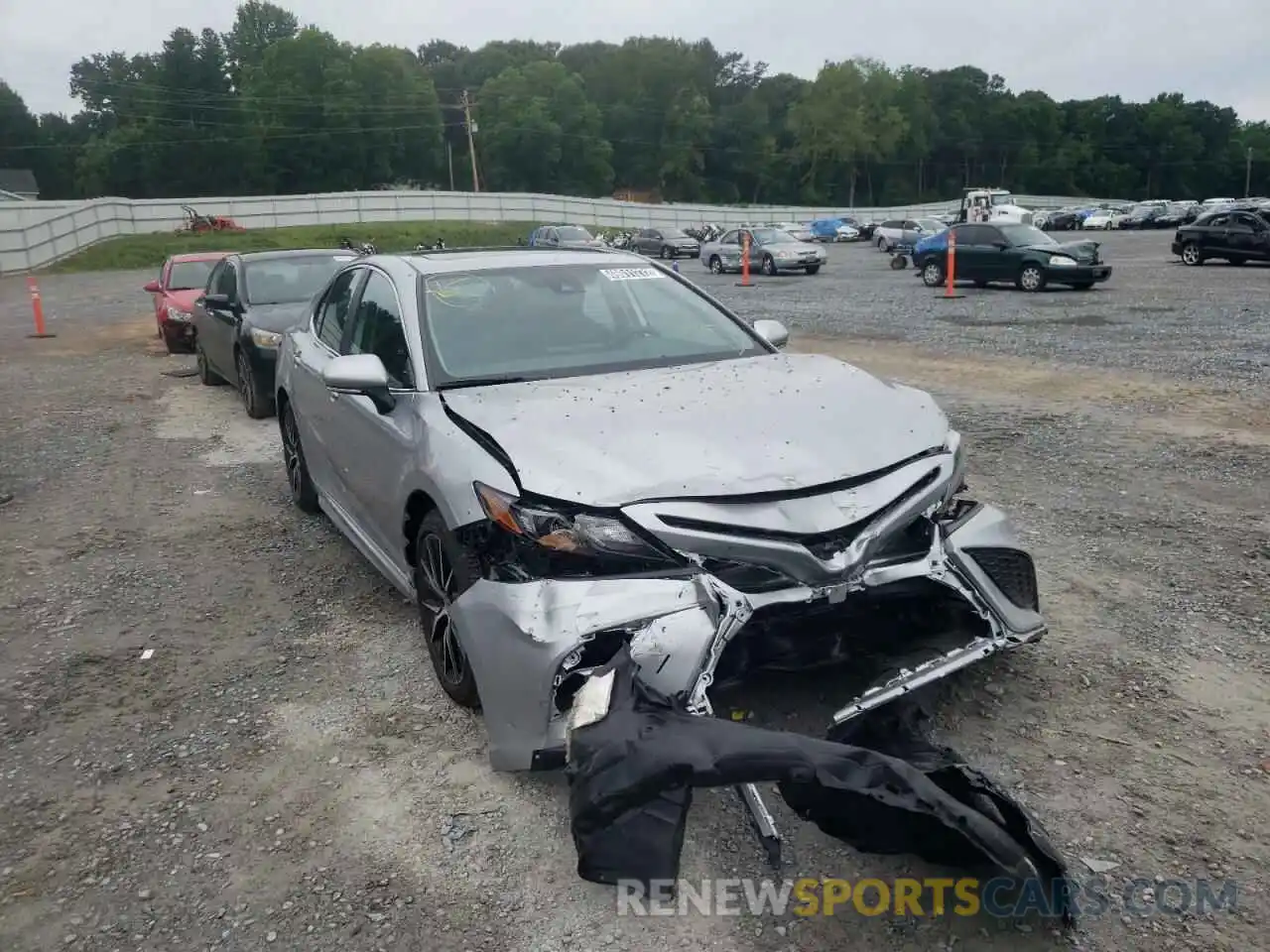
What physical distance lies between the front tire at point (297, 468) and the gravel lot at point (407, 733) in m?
0.16

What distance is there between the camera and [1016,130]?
122m

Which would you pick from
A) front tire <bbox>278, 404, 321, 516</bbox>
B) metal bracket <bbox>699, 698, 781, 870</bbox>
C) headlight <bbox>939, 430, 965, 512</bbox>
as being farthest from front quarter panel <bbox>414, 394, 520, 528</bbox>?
front tire <bbox>278, 404, 321, 516</bbox>

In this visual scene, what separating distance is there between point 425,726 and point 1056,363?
974 centimetres

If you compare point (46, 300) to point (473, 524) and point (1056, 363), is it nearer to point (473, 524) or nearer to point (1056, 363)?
point (1056, 363)

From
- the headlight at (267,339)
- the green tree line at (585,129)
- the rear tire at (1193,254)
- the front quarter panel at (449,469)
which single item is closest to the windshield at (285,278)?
the headlight at (267,339)

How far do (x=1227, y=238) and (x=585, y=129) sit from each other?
8404 centimetres

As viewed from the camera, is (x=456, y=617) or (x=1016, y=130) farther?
(x=1016, y=130)

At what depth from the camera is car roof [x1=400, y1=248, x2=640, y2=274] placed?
4980 millimetres

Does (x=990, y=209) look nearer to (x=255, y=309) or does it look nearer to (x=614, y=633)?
(x=255, y=309)

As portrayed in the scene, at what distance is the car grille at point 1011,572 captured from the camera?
11.9ft

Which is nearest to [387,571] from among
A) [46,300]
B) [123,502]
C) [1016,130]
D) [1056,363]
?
[123,502]

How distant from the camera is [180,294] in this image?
15094 mm

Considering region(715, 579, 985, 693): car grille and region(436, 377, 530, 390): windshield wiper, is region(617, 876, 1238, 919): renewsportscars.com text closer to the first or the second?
region(715, 579, 985, 693): car grille

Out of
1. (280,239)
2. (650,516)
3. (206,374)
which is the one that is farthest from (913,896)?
(280,239)
